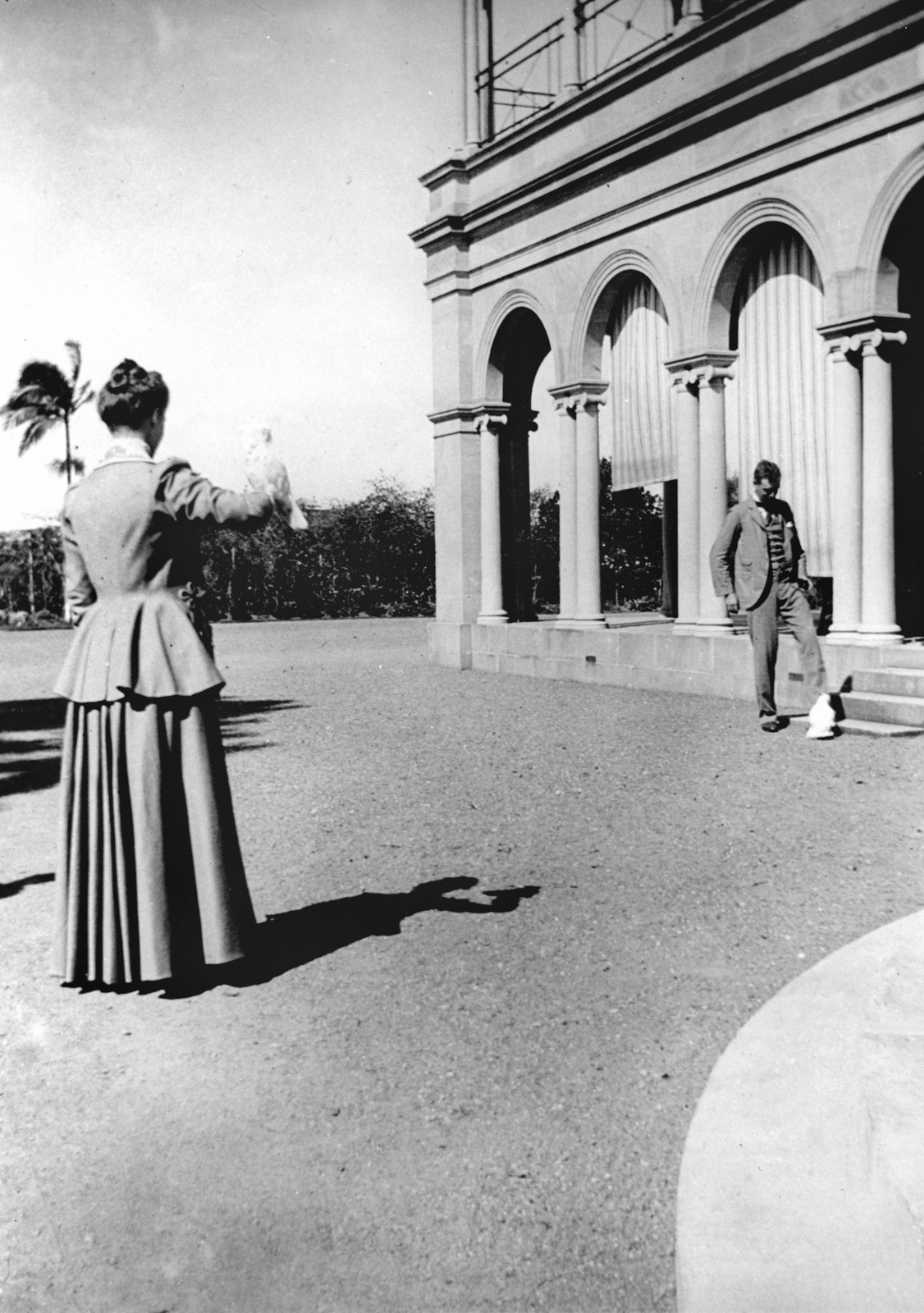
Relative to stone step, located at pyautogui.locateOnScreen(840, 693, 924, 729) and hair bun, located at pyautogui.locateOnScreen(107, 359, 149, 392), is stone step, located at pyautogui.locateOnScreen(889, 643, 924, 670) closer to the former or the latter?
stone step, located at pyautogui.locateOnScreen(840, 693, 924, 729)

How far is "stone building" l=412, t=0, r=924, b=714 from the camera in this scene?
35.0 ft

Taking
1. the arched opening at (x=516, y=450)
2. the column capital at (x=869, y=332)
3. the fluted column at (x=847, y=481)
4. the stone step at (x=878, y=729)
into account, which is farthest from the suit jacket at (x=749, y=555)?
the arched opening at (x=516, y=450)

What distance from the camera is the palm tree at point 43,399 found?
7770 millimetres

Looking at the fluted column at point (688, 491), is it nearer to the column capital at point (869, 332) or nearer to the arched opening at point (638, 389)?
the arched opening at point (638, 389)

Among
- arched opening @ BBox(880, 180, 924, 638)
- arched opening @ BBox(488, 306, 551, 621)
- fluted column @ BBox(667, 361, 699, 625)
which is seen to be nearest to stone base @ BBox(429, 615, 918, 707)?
fluted column @ BBox(667, 361, 699, 625)

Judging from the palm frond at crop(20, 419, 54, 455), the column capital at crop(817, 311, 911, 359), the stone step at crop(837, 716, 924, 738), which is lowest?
the stone step at crop(837, 716, 924, 738)

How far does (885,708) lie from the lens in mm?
9297

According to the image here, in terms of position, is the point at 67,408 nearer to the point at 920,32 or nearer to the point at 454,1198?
the point at 920,32

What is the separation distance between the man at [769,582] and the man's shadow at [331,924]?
4902 millimetres

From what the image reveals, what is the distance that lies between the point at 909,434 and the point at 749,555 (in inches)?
158

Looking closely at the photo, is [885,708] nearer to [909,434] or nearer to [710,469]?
[710,469]

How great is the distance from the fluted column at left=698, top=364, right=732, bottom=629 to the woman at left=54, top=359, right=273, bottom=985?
9.34 meters

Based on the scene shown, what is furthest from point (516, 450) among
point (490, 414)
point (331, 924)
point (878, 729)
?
point (331, 924)

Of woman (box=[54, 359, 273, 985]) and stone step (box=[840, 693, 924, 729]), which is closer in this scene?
woman (box=[54, 359, 273, 985])
